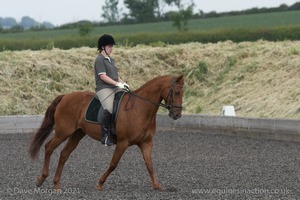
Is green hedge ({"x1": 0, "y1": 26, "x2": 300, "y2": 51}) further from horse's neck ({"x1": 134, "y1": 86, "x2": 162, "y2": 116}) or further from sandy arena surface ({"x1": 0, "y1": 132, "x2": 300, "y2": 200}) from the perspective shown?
horse's neck ({"x1": 134, "y1": 86, "x2": 162, "y2": 116})

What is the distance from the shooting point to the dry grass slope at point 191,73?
24172 millimetres

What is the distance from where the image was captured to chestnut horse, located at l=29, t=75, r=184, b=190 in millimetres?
11844

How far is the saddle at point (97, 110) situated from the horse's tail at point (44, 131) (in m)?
0.83

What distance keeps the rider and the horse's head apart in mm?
782

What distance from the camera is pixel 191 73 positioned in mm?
27688

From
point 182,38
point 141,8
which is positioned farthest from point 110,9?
point 182,38

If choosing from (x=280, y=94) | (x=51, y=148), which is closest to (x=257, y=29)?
(x=280, y=94)

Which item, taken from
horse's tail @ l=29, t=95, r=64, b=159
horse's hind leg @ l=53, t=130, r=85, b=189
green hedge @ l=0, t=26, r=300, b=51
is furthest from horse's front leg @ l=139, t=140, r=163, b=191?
green hedge @ l=0, t=26, r=300, b=51

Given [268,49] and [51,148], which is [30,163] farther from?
[268,49]

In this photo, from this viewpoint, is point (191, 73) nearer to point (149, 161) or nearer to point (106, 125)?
point (106, 125)

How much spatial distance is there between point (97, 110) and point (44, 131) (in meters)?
1.27

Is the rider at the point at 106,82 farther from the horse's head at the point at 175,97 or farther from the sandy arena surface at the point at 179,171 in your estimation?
the sandy arena surface at the point at 179,171

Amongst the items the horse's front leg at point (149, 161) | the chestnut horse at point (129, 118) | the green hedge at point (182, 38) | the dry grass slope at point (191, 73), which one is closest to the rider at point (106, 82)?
the chestnut horse at point (129, 118)

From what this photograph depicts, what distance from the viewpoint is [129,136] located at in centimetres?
1193
